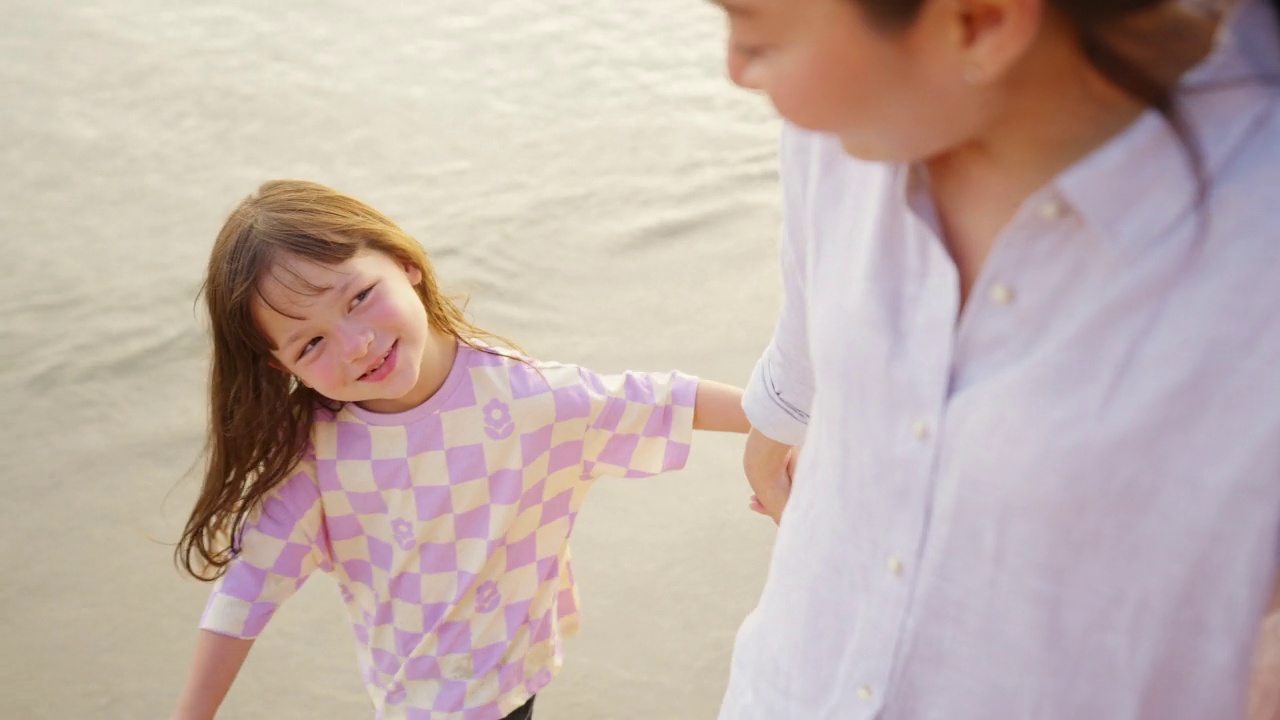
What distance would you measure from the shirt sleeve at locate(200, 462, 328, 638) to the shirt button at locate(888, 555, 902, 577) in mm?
803

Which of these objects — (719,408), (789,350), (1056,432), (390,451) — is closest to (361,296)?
(390,451)

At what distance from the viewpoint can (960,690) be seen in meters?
0.79

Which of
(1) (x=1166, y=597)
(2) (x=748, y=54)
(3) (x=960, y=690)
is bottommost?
(3) (x=960, y=690)

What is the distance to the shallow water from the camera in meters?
2.16

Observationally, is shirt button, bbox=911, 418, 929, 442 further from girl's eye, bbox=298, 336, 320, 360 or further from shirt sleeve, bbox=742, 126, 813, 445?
girl's eye, bbox=298, 336, 320, 360

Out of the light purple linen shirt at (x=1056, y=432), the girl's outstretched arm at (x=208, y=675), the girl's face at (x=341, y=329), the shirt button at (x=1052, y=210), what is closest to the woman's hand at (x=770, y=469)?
the light purple linen shirt at (x=1056, y=432)

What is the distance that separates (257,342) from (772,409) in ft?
1.97

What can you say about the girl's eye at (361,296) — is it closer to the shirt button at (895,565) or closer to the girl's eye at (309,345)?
the girl's eye at (309,345)

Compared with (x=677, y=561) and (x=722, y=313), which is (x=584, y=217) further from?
(x=677, y=561)

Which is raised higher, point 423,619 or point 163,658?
point 423,619

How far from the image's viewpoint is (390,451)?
140 cm

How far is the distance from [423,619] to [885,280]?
0.84 m

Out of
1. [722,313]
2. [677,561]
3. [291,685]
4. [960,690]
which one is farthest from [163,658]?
[960,690]

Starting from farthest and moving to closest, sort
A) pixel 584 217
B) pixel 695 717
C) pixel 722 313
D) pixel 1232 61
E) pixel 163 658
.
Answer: pixel 584 217 → pixel 722 313 → pixel 163 658 → pixel 695 717 → pixel 1232 61
